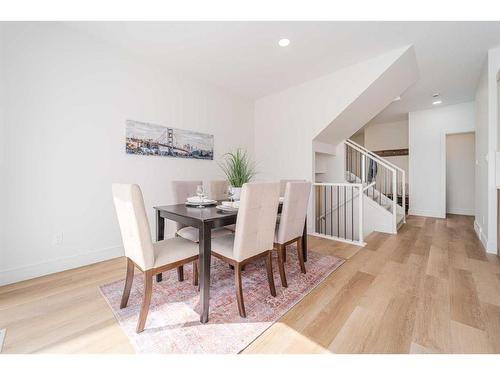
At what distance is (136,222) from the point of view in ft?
4.35

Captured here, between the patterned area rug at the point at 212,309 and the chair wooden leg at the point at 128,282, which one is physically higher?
the chair wooden leg at the point at 128,282

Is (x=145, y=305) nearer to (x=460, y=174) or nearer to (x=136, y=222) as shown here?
(x=136, y=222)

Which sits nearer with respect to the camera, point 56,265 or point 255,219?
point 255,219

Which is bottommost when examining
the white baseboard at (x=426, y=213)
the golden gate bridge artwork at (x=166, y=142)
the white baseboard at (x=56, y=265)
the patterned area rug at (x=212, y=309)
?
the patterned area rug at (x=212, y=309)

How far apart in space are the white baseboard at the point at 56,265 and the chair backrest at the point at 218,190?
131 cm

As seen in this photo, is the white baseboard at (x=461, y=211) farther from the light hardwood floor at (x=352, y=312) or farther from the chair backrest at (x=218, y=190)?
the chair backrest at (x=218, y=190)

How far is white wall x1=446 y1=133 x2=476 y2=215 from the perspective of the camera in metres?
5.17

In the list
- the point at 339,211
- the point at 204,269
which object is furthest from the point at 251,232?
the point at 339,211

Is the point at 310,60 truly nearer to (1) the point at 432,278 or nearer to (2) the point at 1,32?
(1) the point at 432,278

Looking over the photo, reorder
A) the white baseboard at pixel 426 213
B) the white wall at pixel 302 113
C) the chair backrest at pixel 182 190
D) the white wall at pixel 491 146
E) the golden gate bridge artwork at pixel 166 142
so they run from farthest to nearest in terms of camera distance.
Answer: the white baseboard at pixel 426 213 → the white wall at pixel 302 113 → the golden gate bridge artwork at pixel 166 142 → the white wall at pixel 491 146 → the chair backrest at pixel 182 190

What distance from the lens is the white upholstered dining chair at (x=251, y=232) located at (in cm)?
149

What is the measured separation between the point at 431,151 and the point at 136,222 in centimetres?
615

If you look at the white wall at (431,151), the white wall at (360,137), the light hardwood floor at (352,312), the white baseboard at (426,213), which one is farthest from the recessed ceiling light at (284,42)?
the white wall at (360,137)
